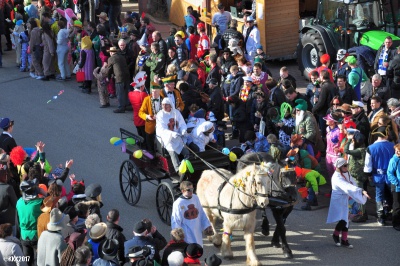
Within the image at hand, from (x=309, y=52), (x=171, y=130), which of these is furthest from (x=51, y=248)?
(x=309, y=52)

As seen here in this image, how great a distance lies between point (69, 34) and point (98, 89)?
7.55 feet

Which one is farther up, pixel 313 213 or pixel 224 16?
pixel 224 16

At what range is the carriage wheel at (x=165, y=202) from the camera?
43.0 feet

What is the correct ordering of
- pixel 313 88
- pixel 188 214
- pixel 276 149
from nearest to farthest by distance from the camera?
1. pixel 188 214
2. pixel 276 149
3. pixel 313 88

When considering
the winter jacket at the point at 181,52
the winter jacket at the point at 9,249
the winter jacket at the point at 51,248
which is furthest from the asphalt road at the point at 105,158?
the winter jacket at the point at 9,249

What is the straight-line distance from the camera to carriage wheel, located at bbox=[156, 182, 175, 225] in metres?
13.1

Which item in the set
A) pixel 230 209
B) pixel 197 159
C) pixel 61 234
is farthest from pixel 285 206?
pixel 61 234

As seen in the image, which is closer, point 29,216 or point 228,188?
point 29,216

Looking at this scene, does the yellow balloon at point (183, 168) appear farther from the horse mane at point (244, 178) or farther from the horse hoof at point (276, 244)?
the horse hoof at point (276, 244)

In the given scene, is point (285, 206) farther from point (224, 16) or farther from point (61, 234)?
point (224, 16)

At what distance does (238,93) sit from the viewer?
54.3 ft

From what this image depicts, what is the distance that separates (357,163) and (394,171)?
0.77 meters

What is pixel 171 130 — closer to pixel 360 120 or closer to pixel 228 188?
pixel 228 188

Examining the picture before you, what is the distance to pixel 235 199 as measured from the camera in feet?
39.2
